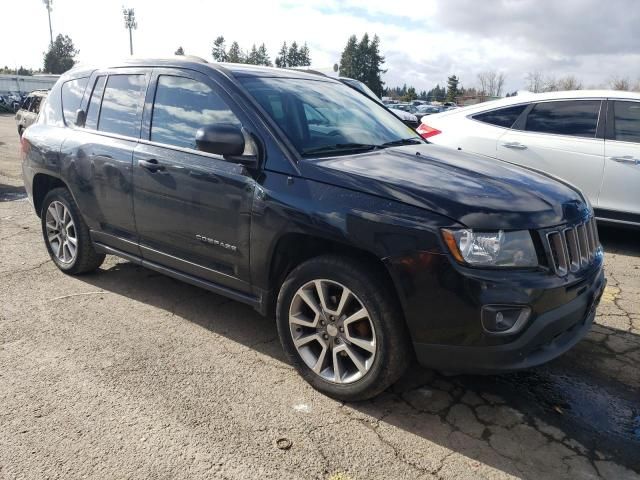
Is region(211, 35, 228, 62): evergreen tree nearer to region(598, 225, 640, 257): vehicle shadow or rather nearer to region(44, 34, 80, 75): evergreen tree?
region(44, 34, 80, 75): evergreen tree

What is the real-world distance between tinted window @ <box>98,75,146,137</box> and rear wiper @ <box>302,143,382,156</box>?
1475mm

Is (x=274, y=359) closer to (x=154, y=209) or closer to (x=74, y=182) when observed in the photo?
(x=154, y=209)

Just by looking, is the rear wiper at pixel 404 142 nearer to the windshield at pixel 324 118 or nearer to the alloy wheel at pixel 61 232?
the windshield at pixel 324 118

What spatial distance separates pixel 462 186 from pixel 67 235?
356cm

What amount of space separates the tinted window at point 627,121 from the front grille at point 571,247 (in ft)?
10.7

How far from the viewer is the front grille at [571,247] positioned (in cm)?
268

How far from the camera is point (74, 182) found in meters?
4.39

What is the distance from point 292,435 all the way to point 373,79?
3811 inches

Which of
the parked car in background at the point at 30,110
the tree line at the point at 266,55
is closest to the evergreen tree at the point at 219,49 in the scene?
the tree line at the point at 266,55

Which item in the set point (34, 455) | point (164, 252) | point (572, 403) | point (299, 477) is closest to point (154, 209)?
point (164, 252)

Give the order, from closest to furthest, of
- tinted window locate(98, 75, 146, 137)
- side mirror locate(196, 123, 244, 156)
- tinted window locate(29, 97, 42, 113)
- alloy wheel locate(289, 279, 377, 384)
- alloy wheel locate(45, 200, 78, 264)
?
alloy wheel locate(289, 279, 377, 384)
side mirror locate(196, 123, 244, 156)
tinted window locate(98, 75, 146, 137)
alloy wheel locate(45, 200, 78, 264)
tinted window locate(29, 97, 42, 113)

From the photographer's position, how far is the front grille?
2.68 meters

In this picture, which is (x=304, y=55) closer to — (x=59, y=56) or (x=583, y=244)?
(x=59, y=56)

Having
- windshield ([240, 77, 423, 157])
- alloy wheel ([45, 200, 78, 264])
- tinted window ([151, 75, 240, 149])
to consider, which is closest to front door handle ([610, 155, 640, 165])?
windshield ([240, 77, 423, 157])
